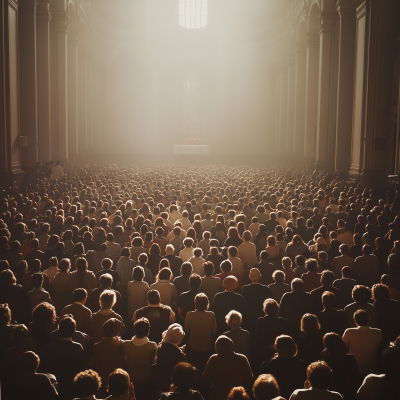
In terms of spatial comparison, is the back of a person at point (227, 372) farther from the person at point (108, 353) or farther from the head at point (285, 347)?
the person at point (108, 353)

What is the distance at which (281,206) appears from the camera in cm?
1576

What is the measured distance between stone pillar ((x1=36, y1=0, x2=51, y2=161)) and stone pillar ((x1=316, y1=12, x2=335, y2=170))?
16667mm

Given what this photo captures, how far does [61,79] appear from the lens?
33.5 metres

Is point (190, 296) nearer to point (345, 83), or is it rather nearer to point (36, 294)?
point (36, 294)

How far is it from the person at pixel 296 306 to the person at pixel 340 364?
1.85 meters

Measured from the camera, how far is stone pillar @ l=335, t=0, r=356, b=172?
2633 centimetres

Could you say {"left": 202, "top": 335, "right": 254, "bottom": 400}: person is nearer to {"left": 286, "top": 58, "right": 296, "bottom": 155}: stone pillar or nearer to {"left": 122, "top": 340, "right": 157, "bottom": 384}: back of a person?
{"left": 122, "top": 340, "right": 157, "bottom": 384}: back of a person

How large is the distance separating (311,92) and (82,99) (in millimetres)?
23096

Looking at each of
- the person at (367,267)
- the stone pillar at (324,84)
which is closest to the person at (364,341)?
the person at (367,267)

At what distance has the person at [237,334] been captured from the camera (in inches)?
246

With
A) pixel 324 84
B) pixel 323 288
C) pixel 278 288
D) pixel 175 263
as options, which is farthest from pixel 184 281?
pixel 324 84

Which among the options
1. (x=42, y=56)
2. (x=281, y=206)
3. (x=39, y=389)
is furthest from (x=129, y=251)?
(x=42, y=56)

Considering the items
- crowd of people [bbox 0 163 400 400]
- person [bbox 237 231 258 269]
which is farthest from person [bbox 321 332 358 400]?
person [bbox 237 231 258 269]

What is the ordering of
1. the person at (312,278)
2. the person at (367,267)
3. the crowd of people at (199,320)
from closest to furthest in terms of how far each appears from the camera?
the crowd of people at (199,320) → the person at (312,278) → the person at (367,267)
